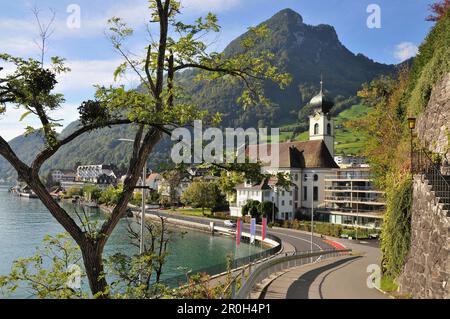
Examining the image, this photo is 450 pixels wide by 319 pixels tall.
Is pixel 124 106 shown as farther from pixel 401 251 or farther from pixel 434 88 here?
pixel 434 88

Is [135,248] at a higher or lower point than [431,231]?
lower

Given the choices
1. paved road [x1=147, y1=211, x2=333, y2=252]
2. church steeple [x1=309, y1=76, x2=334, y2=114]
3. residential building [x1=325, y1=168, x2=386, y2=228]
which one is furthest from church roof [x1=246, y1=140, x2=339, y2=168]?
paved road [x1=147, y1=211, x2=333, y2=252]

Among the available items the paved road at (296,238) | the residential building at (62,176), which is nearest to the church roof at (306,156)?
the paved road at (296,238)

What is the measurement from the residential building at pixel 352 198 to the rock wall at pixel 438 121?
42926 millimetres

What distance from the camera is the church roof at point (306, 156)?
78.9 m

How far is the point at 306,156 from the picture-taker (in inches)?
3219

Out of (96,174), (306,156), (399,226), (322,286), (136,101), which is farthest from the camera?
(96,174)

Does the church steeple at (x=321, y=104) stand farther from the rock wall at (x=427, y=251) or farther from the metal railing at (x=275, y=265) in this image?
the rock wall at (x=427, y=251)

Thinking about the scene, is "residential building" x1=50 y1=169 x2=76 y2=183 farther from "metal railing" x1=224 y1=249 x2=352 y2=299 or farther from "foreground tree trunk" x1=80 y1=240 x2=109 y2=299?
"foreground tree trunk" x1=80 y1=240 x2=109 y2=299

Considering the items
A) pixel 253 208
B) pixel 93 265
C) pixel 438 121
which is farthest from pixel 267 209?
pixel 93 265

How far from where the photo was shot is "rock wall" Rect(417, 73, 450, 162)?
54.0ft

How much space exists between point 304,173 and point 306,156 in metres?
3.91

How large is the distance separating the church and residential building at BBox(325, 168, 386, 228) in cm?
308

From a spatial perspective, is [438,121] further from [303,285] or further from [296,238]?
[296,238]
